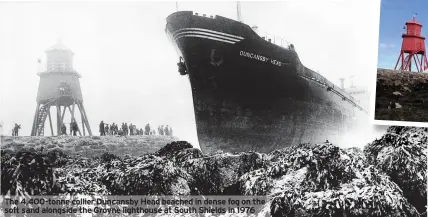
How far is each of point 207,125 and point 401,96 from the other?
3.32 m

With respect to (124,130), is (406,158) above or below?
below

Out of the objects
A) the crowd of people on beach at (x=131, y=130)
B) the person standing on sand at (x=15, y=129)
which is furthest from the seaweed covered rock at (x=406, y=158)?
the person standing on sand at (x=15, y=129)

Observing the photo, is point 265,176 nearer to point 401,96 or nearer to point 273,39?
point 273,39

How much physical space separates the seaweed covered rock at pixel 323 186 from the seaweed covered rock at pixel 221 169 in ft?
0.45

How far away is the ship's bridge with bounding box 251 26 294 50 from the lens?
8070 millimetres

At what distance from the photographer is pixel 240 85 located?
8125mm

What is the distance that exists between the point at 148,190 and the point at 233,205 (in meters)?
1.18

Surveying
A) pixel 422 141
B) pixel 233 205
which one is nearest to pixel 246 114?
pixel 233 205

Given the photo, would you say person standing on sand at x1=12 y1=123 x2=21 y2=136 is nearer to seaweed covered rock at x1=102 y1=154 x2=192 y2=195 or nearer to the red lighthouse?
seaweed covered rock at x1=102 y1=154 x2=192 y2=195

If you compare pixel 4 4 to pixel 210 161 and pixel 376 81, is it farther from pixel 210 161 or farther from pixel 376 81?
pixel 376 81

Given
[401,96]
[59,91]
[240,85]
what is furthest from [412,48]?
[59,91]

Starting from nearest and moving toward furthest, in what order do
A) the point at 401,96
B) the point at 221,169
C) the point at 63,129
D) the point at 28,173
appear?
the point at 28,173 → the point at 63,129 → the point at 221,169 → the point at 401,96

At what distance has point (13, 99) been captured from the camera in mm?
7105

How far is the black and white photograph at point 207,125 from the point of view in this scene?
7137 millimetres
